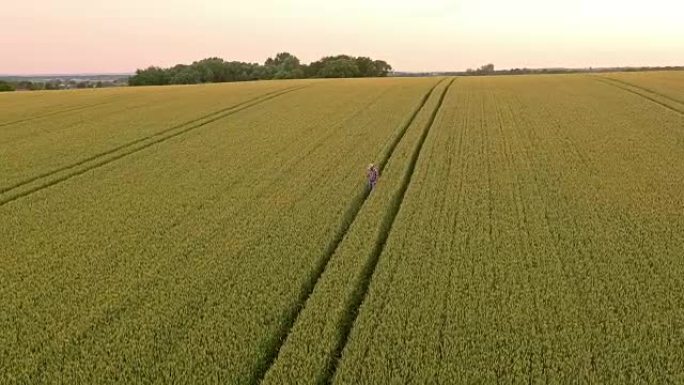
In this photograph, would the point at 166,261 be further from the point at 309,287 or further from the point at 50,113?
the point at 50,113

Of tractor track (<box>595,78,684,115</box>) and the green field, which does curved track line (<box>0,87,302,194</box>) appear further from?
tractor track (<box>595,78,684,115</box>)

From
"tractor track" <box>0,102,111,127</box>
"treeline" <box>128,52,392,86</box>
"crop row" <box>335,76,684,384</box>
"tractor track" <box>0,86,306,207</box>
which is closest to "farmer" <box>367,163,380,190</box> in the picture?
"crop row" <box>335,76,684,384</box>

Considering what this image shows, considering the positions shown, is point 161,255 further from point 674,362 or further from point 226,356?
point 674,362

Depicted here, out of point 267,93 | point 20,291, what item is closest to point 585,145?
point 20,291

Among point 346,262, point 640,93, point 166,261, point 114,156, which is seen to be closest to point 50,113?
point 114,156

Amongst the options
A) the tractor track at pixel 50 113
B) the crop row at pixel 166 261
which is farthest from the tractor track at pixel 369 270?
the tractor track at pixel 50 113

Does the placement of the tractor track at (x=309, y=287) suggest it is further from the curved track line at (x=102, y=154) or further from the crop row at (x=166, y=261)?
the curved track line at (x=102, y=154)
